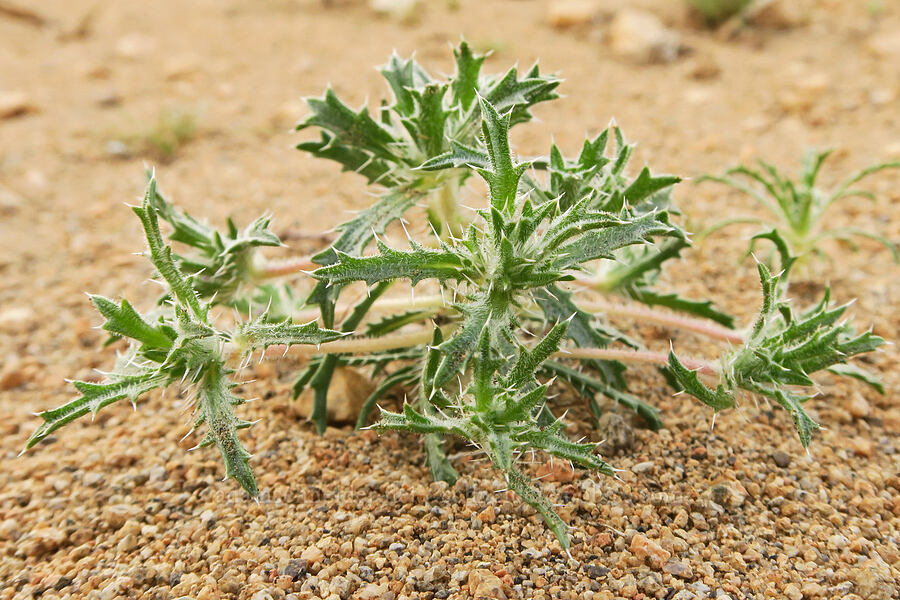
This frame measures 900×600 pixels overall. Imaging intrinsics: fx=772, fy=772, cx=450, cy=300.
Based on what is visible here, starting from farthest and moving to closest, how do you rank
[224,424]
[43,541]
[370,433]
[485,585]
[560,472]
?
[370,433], [560,472], [43,541], [224,424], [485,585]

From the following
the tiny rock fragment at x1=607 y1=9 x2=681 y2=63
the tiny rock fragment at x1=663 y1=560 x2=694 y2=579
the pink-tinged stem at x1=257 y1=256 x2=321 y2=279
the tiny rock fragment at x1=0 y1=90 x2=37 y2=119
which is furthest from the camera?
the tiny rock fragment at x1=607 y1=9 x2=681 y2=63

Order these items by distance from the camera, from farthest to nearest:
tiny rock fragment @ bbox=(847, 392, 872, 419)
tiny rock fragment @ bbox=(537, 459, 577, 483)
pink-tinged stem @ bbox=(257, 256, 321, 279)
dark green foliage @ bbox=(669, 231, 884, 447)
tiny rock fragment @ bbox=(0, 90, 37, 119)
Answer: tiny rock fragment @ bbox=(0, 90, 37, 119)
tiny rock fragment @ bbox=(847, 392, 872, 419)
pink-tinged stem @ bbox=(257, 256, 321, 279)
tiny rock fragment @ bbox=(537, 459, 577, 483)
dark green foliage @ bbox=(669, 231, 884, 447)

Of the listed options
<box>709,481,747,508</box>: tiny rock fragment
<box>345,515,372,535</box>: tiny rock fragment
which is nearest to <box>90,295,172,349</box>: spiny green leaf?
<box>345,515,372,535</box>: tiny rock fragment

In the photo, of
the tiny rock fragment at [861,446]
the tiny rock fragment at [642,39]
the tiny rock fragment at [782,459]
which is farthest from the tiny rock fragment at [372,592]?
the tiny rock fragment at [642,39]

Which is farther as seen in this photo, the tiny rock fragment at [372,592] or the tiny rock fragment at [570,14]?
the tiny rock fragment at [570,14]

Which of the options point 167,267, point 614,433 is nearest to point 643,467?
point 614,433

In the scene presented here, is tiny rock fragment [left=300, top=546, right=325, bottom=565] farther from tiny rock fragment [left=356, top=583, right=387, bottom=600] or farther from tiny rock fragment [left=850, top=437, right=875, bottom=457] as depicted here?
tiny rock fragment [left=850, top=437, right=875, bottom=457]

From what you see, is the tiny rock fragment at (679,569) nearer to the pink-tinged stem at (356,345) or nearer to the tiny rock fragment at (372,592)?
the tiny rock fragment at (372,592)

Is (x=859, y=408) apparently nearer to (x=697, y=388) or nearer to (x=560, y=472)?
(x=697, y=388)
